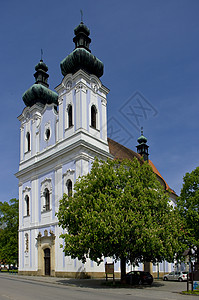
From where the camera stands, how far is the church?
2827 centimetres

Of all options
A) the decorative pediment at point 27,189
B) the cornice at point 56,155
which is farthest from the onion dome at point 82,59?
the decorative pediment at point 27,189

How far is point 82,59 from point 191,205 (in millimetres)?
16854

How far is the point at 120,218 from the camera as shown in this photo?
1889 cm

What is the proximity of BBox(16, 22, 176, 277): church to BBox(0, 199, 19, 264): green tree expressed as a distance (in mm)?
10236

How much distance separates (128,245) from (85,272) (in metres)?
7.52

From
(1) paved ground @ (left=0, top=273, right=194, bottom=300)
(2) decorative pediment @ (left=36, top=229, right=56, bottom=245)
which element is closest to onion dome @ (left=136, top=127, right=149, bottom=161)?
(2) decorative pediment @ (left=36, top=229, right=56, bottom=245)

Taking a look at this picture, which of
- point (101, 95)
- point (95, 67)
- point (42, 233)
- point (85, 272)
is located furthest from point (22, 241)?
point (95, 67)

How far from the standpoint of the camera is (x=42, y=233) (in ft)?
99.8

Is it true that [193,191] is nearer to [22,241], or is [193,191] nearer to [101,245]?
[101,245]

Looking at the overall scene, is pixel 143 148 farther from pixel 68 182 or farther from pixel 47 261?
pixel 47 261

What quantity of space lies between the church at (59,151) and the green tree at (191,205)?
410 cm

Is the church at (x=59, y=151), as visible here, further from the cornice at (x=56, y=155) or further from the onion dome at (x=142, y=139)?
the onion dome at (x=142, y=139)

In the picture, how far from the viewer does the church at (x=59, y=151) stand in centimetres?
2827

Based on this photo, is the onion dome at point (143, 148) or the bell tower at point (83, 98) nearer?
the bell tower at point (83, 98)
